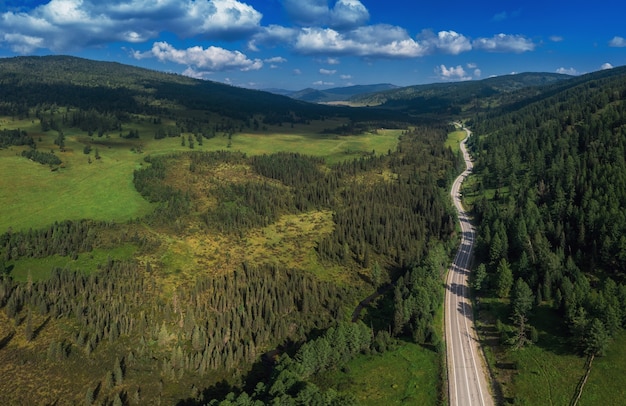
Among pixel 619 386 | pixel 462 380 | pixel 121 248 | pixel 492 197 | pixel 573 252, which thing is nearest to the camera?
pixel 619 386

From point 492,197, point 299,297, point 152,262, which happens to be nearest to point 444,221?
point 492,197

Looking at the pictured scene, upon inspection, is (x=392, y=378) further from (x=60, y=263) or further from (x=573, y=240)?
(x=60, y=263)

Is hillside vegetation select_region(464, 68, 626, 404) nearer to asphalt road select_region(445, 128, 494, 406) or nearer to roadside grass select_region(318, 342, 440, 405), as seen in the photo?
asphalt road select_region(445, 128, 494, 406)

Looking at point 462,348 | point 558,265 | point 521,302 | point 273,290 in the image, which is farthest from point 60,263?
point 558,265

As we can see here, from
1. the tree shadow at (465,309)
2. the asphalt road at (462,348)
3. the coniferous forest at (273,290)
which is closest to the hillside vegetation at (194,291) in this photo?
the coniferous forest at (273,290)

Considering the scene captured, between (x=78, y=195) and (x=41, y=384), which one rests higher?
(x=78, y=195)

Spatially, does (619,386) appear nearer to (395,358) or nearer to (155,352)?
(395,358)

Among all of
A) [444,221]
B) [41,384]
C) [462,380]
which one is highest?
[444,221]
